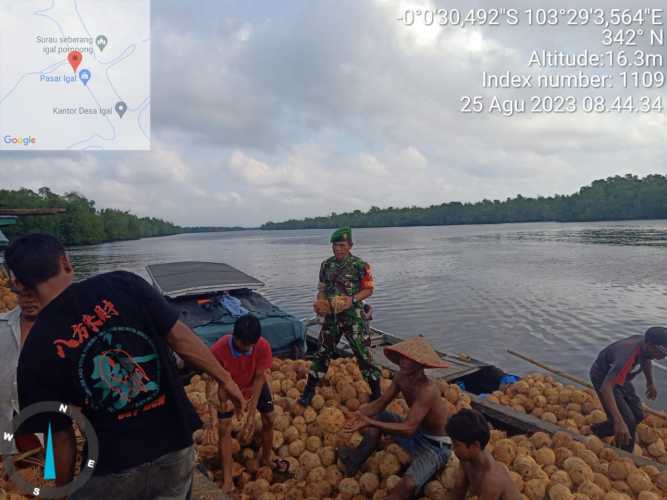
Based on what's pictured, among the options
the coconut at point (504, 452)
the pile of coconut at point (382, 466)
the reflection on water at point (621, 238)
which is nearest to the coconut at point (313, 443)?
the pile of coconut at point (382, 466)

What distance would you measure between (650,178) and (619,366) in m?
134

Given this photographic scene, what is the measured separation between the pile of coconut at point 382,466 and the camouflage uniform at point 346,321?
0.57 m

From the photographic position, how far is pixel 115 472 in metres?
2.14

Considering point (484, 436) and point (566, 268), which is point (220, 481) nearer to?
point (484, 436)

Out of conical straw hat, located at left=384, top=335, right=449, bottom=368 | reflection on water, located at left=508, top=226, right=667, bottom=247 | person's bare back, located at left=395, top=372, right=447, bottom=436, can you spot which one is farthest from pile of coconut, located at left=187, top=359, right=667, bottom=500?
reflection on water, located at left=508, top=226, right=667, bottom=247

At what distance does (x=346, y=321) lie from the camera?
5.60 m

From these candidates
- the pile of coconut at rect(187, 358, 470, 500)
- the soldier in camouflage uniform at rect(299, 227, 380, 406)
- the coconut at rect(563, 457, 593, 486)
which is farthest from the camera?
the soldier in camouflage uniform at rect(299, 227, 380, 406)

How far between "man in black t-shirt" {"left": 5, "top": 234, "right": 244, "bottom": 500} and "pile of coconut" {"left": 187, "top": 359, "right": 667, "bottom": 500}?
7.81 ft

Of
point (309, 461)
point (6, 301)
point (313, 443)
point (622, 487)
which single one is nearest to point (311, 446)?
point (313, 443)

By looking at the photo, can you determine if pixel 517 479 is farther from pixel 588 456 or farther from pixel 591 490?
pixel 588 456

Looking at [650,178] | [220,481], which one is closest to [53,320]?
[220,481]

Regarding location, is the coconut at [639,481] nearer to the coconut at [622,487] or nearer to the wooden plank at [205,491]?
the coconut at [622,487]

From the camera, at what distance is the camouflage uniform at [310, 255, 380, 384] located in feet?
18.1

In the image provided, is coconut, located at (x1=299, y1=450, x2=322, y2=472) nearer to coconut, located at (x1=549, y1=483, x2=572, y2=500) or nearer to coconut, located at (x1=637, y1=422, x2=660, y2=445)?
coconut, located at (x1=549, y1=483, x2=572, y2=500)
